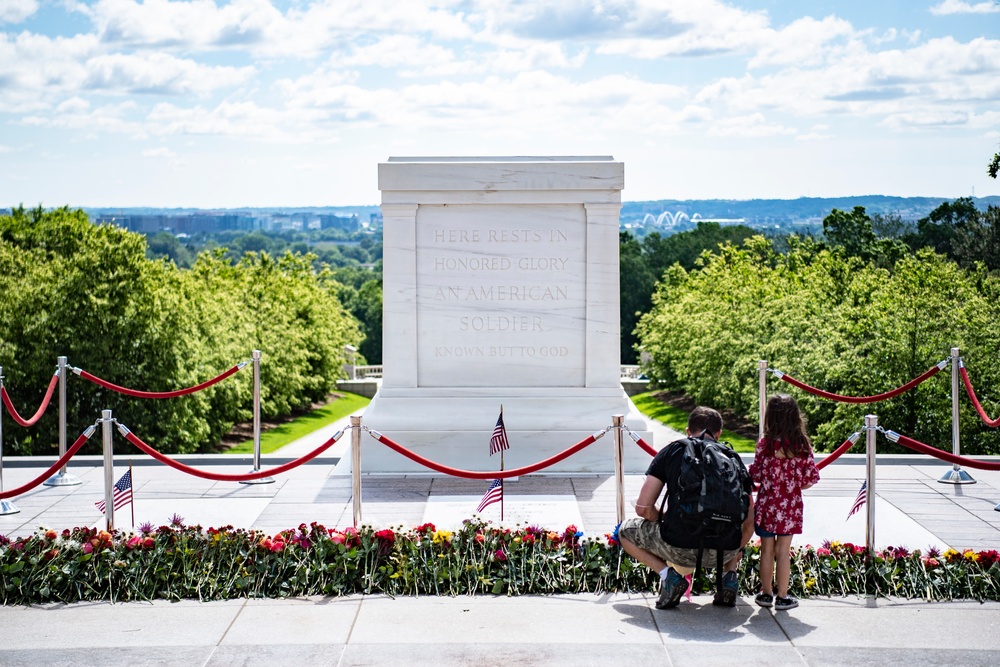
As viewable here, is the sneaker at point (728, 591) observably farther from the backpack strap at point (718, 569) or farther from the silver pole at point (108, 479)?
the silver pole at point (108, 479)

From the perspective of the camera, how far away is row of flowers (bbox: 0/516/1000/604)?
8188 mm

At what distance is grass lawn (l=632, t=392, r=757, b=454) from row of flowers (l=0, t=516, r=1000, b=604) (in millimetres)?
17327

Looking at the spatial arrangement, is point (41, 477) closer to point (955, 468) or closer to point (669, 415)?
point (955, 468)

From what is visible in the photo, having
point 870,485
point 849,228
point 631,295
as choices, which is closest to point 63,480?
point 870,485

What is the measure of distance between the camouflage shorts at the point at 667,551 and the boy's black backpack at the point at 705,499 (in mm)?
68

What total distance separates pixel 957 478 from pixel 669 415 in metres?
24.8

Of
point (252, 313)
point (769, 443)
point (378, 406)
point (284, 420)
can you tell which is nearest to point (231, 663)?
point (769, 443)

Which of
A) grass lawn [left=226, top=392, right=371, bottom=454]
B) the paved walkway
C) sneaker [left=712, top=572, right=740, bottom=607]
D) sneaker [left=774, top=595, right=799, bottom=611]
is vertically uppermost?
sneaker [left=712, top=572, right=740, bottom=607]

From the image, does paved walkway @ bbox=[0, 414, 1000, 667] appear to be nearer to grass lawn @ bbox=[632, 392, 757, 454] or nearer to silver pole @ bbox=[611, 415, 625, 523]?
silver pole @ bbox=[611, 415, 625, 523]

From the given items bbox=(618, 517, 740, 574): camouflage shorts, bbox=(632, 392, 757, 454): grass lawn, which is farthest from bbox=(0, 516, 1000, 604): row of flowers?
bbox=(632, 392, 757, 454): grass lawn

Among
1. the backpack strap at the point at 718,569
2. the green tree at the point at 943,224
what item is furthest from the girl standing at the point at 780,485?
the green tree at the point at 943,224

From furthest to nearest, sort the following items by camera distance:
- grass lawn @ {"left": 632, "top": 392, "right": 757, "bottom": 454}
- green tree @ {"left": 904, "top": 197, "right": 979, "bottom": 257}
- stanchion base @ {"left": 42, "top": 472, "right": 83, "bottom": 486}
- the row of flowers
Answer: green tree @ {"left": 904, "top": 197, "right": 979, "bottom": 257}
grass lawn @ {"left": 632, "top": 392, "right": 757, "bottom": 454}
stanchion base @ {"left": 42, "top": 472, "right": 83, "bottom": 486}
the row of flowers

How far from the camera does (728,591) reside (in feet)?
25.6

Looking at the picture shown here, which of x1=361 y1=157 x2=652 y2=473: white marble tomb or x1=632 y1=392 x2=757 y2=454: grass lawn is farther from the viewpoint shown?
x1=632 y1=392 x2=757 y2=454: grass lawn
